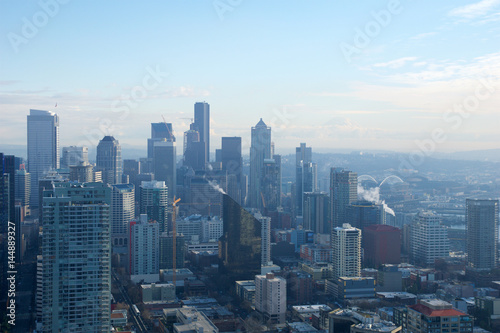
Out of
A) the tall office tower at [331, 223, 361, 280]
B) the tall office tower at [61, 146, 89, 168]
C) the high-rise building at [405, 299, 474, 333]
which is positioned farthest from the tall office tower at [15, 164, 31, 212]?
the high-rise building at [405, 299, 474, 333]

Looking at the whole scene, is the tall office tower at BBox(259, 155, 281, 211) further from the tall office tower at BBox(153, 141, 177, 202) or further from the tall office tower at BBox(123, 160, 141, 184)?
the tall office tower at BBox(123, 160, 141, 184)

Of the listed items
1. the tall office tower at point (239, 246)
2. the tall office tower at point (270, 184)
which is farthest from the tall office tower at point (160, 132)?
the tall office tower at point (239, 246)

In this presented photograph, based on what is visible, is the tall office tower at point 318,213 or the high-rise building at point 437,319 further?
the tall office tower at point 318,213

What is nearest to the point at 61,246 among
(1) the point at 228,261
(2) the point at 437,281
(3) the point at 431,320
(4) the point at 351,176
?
(3) the point at 431,320

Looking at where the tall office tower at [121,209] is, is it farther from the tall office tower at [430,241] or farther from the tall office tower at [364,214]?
the tall office tower at [430,241]

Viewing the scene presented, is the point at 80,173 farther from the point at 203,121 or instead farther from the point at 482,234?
the point at 203,121
